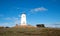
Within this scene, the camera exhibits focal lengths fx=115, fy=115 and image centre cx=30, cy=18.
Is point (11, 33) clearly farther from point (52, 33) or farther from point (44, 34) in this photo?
point (52, 33)

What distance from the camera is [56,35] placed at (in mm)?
18375

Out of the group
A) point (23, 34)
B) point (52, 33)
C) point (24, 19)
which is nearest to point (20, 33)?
point (23, 34)

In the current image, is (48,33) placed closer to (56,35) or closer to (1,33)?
(56,35)

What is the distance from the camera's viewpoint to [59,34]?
18.6 metres

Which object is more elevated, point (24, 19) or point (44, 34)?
point (24, 19)

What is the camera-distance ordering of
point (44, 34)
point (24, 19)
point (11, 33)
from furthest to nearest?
point (24, 19), point (11, 33), point (44, 34)

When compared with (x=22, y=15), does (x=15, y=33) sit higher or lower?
lower

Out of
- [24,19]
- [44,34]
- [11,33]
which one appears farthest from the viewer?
[24,19]

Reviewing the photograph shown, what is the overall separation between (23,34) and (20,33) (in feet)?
1.88

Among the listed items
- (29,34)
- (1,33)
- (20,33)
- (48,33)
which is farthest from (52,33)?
(1,33)

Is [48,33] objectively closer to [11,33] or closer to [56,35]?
[56,35]

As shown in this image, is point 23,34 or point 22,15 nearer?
point 23,34

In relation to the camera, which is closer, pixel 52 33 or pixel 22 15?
pixel 52 33

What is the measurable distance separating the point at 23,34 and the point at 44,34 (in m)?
3.33
